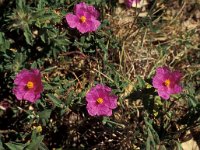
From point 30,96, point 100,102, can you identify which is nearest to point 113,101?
point 100,102

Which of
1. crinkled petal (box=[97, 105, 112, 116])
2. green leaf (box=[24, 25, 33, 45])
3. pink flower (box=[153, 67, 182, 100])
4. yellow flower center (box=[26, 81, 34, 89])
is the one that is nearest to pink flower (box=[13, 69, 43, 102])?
yellow flower center (box=[26, 81, 34, 89])

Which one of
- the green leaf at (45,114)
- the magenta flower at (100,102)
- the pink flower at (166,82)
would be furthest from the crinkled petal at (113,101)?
the green leaf at (45,114)

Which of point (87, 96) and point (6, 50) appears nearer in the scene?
point (87, 96)

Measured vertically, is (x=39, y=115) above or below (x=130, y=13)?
below

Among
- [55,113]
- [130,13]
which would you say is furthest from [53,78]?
[130,13]

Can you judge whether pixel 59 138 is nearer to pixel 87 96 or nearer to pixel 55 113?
pixel 55 113

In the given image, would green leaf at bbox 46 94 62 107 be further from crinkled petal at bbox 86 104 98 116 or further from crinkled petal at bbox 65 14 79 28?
crinkled petal at bbox 65 14 79 28

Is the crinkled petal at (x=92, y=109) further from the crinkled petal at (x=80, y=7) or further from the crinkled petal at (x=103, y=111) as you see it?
the crinkled petal at (x=80, y=7)
